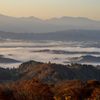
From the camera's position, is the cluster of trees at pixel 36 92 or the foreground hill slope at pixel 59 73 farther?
the foreground hill slope at pixel 59 73

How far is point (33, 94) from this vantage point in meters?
16.1

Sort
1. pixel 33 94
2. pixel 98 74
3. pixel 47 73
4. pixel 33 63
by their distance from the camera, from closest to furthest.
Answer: pixel 33 94 → pixel 47 73 → pixel 98 74 → pixel 33 63

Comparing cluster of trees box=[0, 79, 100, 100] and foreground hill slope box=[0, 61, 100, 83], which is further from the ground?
cluster of trees box=[0, 79, 100, 100]

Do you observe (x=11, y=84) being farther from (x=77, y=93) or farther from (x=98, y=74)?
(x=98, y=74)

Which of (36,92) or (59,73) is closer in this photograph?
(36,92)

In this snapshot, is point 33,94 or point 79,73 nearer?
point 33,94

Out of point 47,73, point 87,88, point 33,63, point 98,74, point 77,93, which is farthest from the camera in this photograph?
point 33,63

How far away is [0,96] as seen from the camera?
16.6 metres

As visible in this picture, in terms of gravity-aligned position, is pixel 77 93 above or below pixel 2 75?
above

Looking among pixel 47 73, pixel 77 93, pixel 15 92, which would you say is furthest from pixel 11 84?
A: pixel 47 73

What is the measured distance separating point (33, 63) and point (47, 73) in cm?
3110

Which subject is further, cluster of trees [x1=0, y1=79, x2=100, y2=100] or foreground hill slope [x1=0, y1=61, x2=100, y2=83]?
foreground hill slope [x1=0, y1=61, x2=100, y2=83]

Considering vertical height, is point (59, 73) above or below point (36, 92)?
below

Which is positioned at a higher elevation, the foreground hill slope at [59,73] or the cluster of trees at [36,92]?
the cluster of trees at [36,92]
